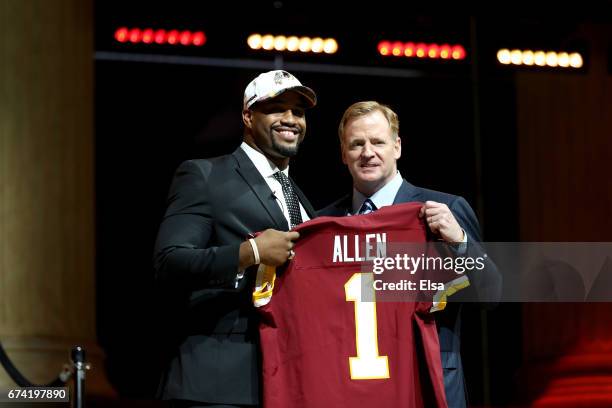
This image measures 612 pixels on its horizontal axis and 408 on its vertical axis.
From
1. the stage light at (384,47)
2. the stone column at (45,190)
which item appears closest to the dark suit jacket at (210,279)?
the stone column at (45,190)

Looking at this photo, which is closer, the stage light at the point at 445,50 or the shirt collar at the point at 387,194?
the shirt collar at the point at 387,194

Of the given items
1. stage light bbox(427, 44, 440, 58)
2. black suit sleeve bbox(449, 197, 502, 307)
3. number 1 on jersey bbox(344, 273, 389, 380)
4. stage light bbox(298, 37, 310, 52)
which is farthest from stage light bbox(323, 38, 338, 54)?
number 1 on jersey bbox(344, 273, 389, 380)

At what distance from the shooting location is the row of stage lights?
6.29m

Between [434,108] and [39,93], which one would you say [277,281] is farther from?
[434,108]

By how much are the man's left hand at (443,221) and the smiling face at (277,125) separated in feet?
1.45

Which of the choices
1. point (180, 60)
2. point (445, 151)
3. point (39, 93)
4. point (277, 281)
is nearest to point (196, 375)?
point (277, 281)

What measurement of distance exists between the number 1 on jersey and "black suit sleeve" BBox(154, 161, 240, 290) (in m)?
0.37

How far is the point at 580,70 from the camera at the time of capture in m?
6.91

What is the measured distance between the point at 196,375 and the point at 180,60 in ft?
12.2

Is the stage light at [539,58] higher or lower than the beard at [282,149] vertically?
higher

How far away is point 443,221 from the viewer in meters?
3.11

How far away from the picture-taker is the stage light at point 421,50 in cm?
663

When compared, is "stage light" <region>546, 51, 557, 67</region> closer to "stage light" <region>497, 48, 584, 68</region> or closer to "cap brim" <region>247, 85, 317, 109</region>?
"stage light" <region>497, 48, 584, 68</region>

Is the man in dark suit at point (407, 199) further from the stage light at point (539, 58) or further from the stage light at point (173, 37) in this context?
the stage light at point (539, 58)
